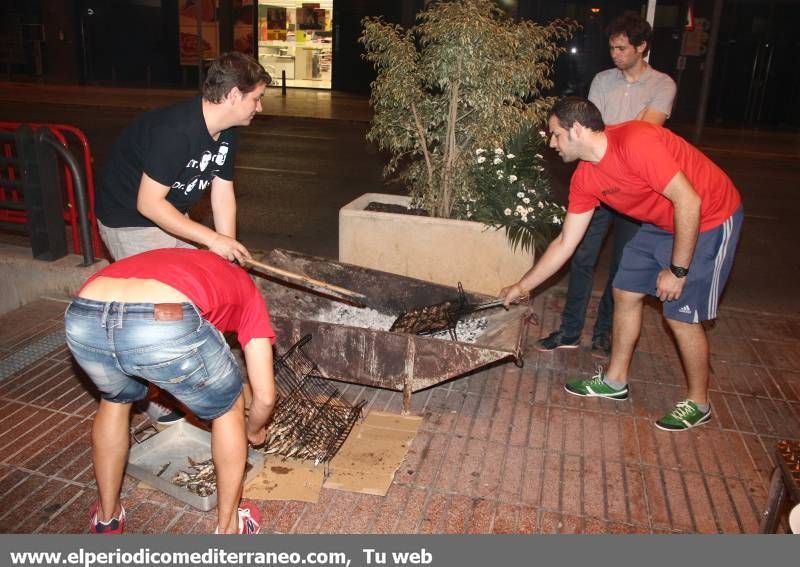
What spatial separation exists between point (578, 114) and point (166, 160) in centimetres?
211

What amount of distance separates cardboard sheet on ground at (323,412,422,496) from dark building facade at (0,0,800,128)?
57.4 feet

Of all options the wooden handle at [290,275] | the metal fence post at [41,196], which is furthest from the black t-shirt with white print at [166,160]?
the metal fence post at [41,196]

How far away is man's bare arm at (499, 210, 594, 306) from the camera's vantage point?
169 inches

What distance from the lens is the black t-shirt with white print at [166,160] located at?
3377 mm

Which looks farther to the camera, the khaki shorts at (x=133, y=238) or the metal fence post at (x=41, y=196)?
the metal fence post at (x=41, y=196)

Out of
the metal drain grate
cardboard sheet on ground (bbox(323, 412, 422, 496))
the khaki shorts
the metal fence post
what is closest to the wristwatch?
cardboard sheet on ground (bbox(323, 412, 422, 496))

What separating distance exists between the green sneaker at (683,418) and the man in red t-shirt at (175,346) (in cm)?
250

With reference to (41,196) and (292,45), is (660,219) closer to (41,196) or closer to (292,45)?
(41,196)

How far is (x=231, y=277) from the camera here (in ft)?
8.85

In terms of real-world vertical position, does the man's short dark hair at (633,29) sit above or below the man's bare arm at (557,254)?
above

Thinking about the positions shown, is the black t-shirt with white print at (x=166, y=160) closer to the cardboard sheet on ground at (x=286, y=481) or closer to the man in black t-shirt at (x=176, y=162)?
the man in black t-shirt at (x=176, y=162)

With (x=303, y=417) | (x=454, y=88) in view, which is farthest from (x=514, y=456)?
(x=454, y=88)

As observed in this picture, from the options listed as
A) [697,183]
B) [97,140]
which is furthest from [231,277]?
[97,140]

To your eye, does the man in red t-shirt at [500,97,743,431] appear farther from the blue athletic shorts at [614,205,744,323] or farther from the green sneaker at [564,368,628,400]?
the green sneaker at [564,368,628,400]
